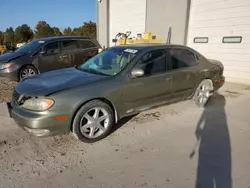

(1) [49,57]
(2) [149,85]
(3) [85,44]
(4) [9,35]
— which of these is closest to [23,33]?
(4) [9,35]

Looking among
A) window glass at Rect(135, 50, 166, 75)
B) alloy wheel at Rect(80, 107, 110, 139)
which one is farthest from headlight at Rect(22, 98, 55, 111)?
window glass at Rect(135, 50, 166, 75)

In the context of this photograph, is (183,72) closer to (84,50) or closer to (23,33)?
(84,50)

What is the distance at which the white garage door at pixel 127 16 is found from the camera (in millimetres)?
11586

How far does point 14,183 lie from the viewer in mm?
2316

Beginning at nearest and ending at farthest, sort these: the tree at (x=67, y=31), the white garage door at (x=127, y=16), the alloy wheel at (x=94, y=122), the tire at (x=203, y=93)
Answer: the alloy wheel at (x=94, y=122) < the tire at (x=203, y=93) < the white garage door at (x=127, y=16) < the tree at (x=67, y=31)

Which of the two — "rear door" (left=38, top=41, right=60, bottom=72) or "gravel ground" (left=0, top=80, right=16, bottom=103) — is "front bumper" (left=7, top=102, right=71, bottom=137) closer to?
"gravel ground" (left=0, top=80, right=16, bottom=103)

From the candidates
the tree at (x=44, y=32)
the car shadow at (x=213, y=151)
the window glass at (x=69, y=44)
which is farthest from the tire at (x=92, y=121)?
the tree at (x=44, y=32)

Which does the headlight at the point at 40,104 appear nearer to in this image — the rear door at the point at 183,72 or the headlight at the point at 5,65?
the rear door at the point at 183,72

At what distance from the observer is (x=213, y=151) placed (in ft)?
9.74

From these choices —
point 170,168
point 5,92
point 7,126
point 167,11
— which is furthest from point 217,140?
point 167,11

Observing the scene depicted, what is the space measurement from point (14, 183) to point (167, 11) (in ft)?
31.6

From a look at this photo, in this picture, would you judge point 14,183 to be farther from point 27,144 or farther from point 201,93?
point 201,93

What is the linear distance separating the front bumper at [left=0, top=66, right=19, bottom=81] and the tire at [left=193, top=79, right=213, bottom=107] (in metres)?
5.43

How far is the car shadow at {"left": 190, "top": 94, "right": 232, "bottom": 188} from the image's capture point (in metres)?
2.37
